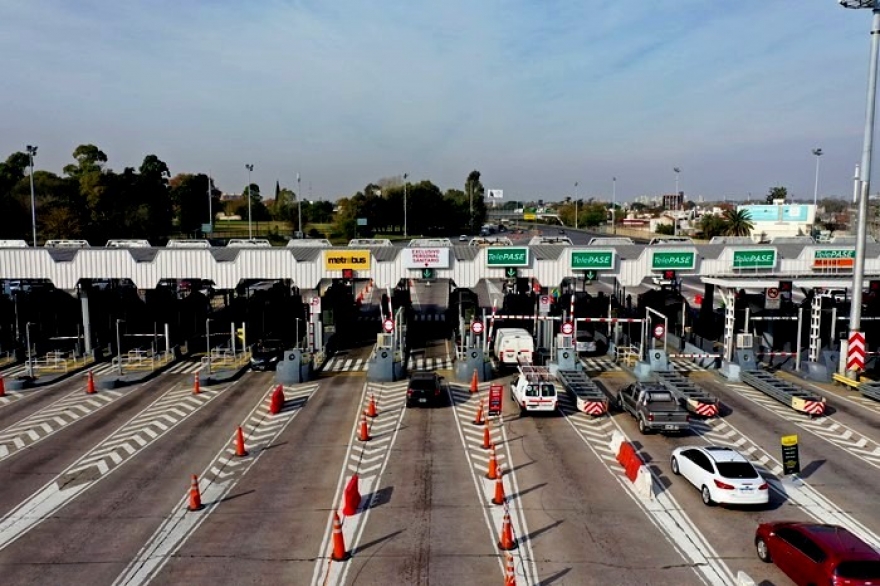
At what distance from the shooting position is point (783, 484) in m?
18.7

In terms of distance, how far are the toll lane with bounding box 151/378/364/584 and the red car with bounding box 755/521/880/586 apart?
9382 mm

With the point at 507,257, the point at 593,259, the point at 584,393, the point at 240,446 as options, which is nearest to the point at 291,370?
the point at 240,446

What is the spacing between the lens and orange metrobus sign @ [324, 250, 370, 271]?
120 feet

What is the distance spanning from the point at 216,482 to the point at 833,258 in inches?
1364

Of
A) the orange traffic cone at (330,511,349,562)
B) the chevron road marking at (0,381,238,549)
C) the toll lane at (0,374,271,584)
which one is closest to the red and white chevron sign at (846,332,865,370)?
the orange traffic cone at (330,511,349,562)

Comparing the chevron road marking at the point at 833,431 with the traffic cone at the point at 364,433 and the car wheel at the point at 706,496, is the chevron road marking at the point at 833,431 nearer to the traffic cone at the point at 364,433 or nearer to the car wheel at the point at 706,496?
the car wheel at the point at 706,496

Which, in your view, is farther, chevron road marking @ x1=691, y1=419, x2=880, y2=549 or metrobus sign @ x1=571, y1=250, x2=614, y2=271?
metrobus sign @ x1=571, y1=250, x2=614, y2=271

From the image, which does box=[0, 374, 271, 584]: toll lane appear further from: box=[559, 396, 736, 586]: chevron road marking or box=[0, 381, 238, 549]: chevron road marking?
box=[559, 396, 736, 586]: chevron road marking

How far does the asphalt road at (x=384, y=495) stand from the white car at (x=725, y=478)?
421 mm

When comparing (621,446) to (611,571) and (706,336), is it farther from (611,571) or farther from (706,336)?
(706,336)

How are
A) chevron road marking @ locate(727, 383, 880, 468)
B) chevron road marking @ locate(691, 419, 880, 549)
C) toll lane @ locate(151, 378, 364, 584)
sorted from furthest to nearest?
chevron road marking @ locate(727, 383, 880, 468) < chevron road marking @ locate(691, 419, 880, 549) < toll lane @ locate(151, 378, 364, 584)

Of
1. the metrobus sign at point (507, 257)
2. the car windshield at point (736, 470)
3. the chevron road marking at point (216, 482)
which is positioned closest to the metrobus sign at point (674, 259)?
the metrobus sign at point (507, 257)

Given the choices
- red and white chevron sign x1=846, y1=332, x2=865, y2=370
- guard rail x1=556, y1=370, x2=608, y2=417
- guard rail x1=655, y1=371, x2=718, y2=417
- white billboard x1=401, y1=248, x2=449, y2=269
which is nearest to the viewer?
guard rail x1=655, y1=371, x2=718, y2=417

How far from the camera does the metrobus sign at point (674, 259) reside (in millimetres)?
36625
